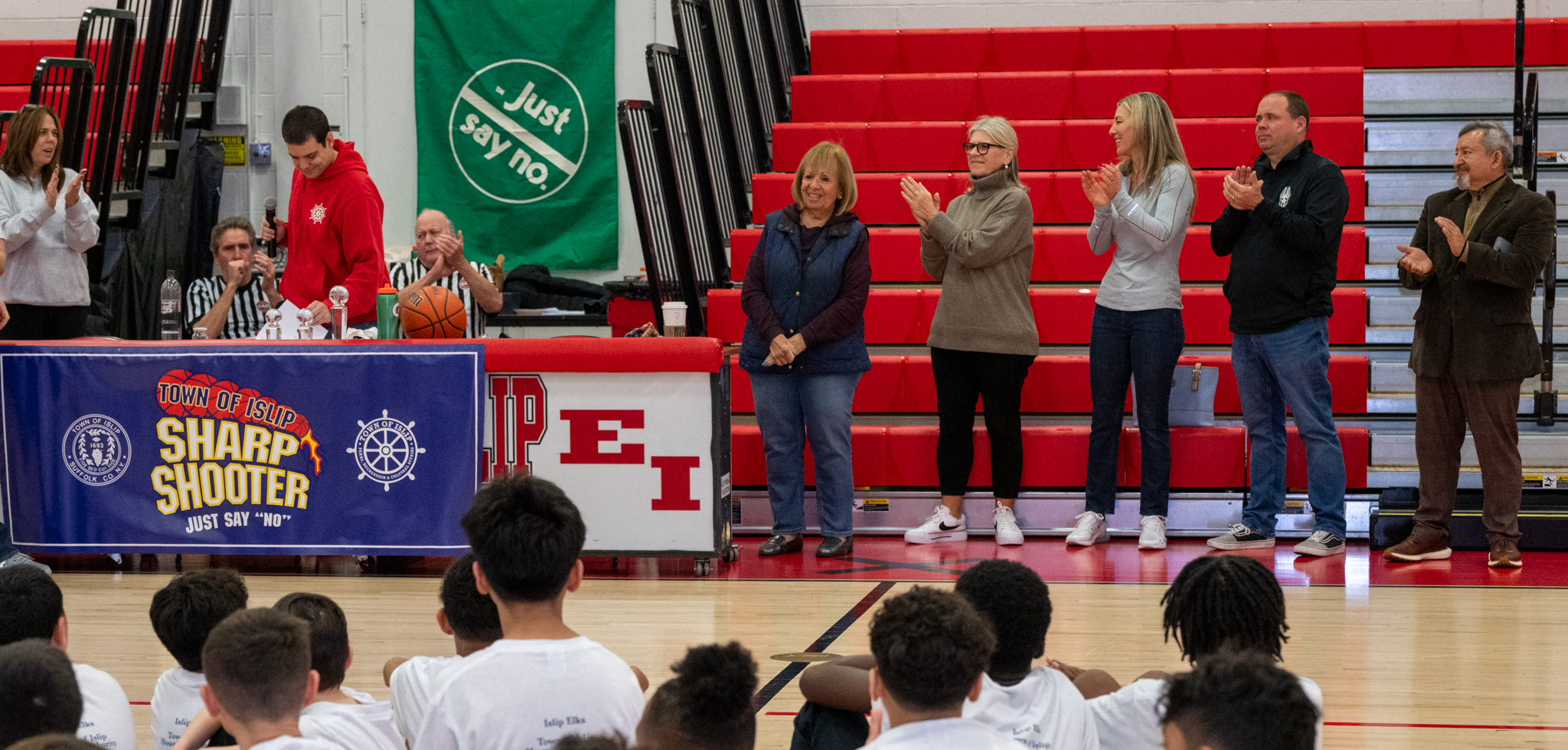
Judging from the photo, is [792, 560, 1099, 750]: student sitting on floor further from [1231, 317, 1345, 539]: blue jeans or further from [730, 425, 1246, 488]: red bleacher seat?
[730, 425, 1246, 488]: red bleacher seat

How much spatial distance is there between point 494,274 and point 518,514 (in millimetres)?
5027

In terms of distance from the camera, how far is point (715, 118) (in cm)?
723

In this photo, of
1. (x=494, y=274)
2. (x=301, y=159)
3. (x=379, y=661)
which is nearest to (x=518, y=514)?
(x=379, y=661)

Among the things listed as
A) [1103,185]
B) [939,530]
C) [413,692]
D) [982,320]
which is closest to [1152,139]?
[1103,185]

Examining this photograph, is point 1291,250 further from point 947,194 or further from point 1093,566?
point 947,194

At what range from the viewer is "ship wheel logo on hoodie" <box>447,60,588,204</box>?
884cm

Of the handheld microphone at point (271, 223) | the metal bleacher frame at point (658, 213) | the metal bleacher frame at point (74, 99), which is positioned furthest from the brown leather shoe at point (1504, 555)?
the metal bleacher frame at point (74, 99)

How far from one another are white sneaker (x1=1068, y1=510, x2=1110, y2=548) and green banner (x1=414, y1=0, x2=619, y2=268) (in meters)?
4.09

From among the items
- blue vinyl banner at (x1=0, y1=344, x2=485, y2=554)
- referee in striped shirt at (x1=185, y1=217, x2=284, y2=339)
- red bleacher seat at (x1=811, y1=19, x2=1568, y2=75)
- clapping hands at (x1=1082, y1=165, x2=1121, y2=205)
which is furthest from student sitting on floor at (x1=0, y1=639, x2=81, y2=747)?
red bleacher seat at (x1=811, y1=19, x2=1568, y2=75)

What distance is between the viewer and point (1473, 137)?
5203mm

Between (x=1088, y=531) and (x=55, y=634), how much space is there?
13.4 feet

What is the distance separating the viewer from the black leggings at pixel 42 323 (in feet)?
18.6

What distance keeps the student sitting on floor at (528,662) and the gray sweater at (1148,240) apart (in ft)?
12.6

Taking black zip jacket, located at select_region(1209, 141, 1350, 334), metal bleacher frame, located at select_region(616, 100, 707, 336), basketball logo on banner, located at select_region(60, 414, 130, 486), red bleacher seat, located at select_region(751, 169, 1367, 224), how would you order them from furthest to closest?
red bleacher seat, located at select_region(751, 169, 1367, 224) → metal bleacher frame, located at select_region(616, 100, 707, 336) → black zip jacket, located at select_region(1209, 141, 1350, 334) → basketball logo on banner, located at select_region(60, 414, 130, 486)
